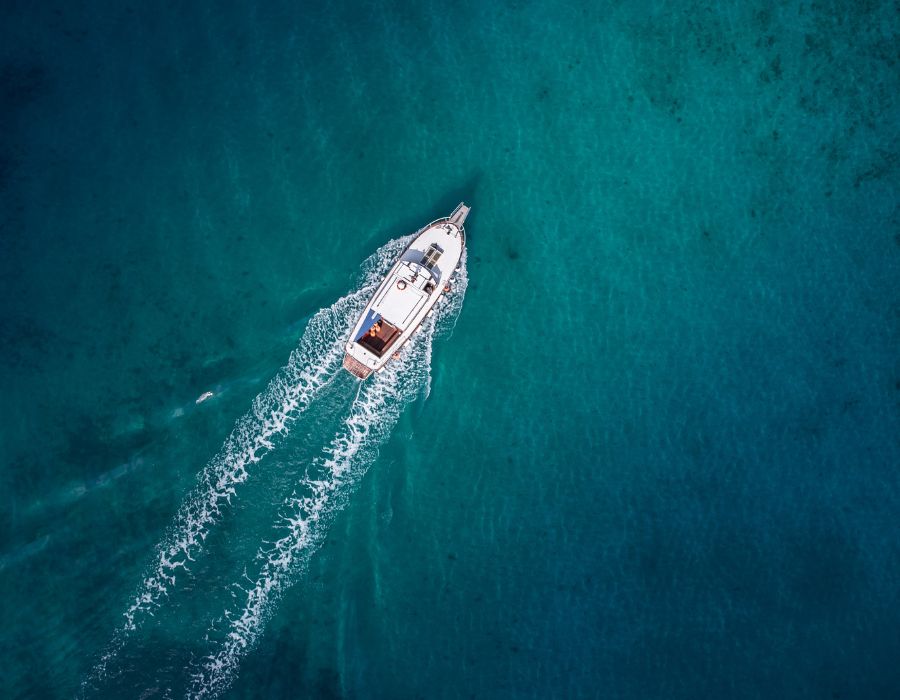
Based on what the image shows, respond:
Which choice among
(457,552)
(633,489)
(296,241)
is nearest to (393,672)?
(457,552)

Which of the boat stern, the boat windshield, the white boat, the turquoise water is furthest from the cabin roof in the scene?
the boat stern

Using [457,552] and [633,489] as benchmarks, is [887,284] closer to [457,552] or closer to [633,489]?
[633,489]

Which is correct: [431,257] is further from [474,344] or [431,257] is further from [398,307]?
[474,344]

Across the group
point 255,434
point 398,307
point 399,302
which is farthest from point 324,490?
point 399,302

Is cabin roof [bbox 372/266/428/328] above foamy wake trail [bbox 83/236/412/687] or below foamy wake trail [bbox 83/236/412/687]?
above

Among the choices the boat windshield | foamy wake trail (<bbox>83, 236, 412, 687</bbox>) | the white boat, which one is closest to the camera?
the white boat

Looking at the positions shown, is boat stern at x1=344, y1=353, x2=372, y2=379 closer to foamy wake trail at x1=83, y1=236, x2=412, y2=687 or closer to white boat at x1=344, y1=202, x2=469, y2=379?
white boat at x1=344, y1=202, x2=469, y2=379
